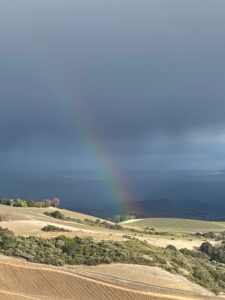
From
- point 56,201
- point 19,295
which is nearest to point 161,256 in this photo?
point 19,295

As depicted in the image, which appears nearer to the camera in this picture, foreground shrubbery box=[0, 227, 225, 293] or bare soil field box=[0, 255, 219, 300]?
bare soil field box=[0, 255, 219, 300]

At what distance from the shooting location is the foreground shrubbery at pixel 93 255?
30436 millimetres

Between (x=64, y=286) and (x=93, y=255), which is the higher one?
(x=93, y=255)

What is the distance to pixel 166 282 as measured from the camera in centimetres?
2905

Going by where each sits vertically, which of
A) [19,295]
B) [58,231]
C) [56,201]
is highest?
[56,201]

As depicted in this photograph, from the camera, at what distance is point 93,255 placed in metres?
32.3

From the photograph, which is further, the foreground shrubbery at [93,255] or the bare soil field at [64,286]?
the foreground shrubbery at [93,255]

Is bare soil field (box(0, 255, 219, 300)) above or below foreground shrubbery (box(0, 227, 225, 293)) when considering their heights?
below

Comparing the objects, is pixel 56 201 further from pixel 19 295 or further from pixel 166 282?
pixel 19 295

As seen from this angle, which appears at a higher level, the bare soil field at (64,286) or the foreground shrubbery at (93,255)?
the foreground shrubbery at (93,255)

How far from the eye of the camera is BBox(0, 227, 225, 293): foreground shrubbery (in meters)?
30.4

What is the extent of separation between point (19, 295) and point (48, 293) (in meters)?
1.74

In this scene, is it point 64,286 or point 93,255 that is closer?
point 64,286

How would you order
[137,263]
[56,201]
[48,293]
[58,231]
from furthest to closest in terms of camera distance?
1. [56,201]
2. [58,231]
3. [137,263]
4. [48,293]
